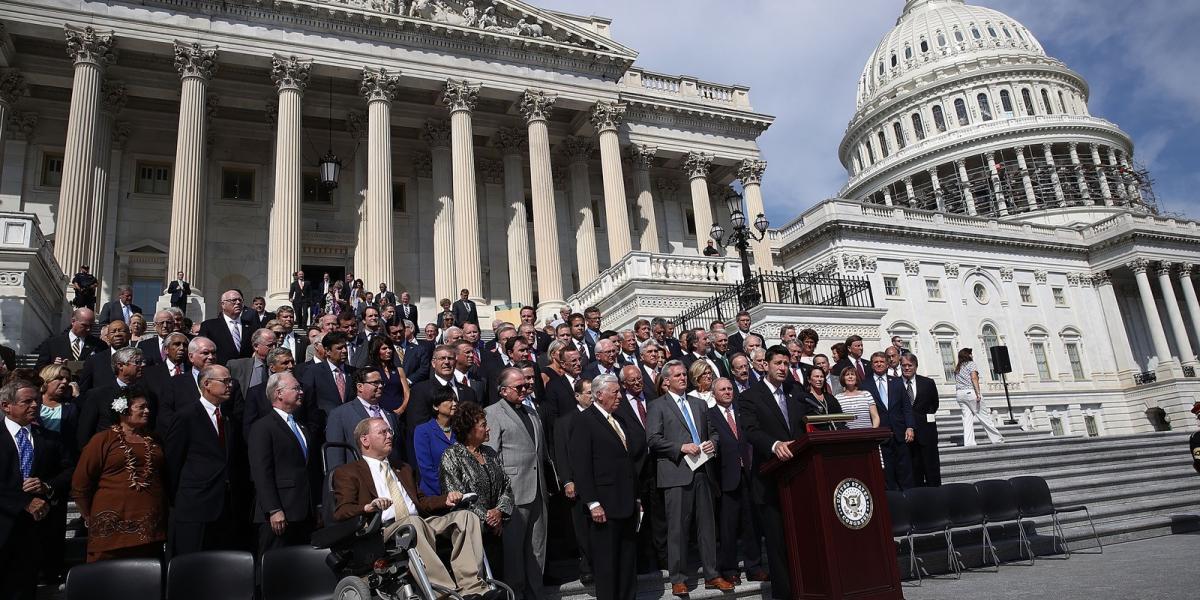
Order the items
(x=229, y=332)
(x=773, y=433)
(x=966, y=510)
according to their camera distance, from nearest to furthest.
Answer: (x=773, y=433), (x=966, y=510), (x=229, y=332)

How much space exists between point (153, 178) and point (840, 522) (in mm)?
29043

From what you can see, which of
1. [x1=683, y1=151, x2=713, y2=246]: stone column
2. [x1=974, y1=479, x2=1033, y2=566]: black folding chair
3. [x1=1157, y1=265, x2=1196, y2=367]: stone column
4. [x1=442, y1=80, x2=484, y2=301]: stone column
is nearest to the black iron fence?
[x1=442, y1=80, x2=484, y2=301]: stone column

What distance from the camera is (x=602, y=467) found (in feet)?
21.6

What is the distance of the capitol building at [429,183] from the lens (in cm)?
2205

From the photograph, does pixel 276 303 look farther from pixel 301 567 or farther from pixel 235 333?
pixel 301 567

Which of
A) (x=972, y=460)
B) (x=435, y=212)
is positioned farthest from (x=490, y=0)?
(x=972, y=460)

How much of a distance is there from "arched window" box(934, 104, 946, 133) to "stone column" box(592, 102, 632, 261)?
197 feet

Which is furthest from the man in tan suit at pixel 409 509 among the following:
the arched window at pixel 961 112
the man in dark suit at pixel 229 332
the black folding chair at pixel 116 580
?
the arched window at pixel 961 112

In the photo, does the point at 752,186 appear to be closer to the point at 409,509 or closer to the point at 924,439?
the point at 924,439

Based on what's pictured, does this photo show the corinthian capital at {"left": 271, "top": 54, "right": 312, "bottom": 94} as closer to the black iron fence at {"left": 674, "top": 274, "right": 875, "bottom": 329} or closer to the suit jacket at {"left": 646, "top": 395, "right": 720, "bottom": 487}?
the black iron fence at {"left": 674, "top": 274, "right": 875, "bottom": 329}

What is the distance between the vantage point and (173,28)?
78.0 feet

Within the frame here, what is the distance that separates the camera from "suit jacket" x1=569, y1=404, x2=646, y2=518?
21.3 ft

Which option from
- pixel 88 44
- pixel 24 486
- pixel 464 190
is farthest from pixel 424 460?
pixel 88 44

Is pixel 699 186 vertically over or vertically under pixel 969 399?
over
